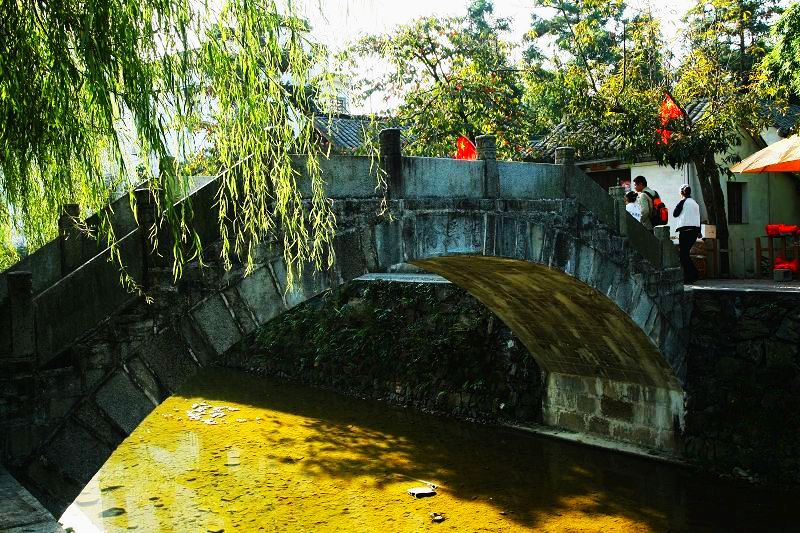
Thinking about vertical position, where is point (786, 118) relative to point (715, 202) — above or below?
above

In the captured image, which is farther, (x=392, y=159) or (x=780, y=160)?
(x=780, y=160)

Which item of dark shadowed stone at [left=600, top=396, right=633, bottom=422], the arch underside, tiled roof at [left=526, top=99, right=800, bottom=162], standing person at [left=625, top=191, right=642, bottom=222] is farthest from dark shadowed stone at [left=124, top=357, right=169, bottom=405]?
tiled roof at [left=526, top=99, right=800, bottom=162]

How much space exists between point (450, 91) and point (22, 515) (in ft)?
34.1

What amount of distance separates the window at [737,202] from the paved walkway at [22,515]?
50.3 ft

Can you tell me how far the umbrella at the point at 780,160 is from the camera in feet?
34.6

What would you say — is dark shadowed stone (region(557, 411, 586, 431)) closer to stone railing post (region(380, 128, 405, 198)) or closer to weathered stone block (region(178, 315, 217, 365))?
stone railing post (region(380, 128, 405, 198))

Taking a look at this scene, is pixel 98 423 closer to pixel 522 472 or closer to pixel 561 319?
A: pixel 522 472

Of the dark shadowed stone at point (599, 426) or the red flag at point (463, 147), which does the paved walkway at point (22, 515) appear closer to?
the dark shadowed stone at point (599, 426)

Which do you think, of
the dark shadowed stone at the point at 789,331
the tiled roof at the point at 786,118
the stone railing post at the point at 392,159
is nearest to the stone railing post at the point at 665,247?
the dark shadowed stone at the point at 789,331

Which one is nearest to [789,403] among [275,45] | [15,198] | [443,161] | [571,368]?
[571,368]

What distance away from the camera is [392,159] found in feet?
21.9

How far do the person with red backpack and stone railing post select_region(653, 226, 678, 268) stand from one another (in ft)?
1.61

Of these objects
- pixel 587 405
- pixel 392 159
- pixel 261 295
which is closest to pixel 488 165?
pixel 392 159

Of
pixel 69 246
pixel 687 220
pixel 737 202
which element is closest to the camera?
pixel 69 246
